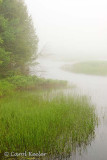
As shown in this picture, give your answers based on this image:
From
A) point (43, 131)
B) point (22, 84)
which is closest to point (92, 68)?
point (22, 84)

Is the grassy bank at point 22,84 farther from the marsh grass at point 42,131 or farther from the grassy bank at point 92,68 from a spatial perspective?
the grassy bank at point 92,68

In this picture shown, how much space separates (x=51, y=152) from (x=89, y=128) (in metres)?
2.05

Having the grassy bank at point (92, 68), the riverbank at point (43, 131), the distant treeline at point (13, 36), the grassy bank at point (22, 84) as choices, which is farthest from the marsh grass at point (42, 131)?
the grassy bank at point (92, 68)

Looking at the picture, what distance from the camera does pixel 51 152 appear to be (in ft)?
15.1

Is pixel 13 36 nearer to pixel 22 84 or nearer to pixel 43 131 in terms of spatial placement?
pixel 22 84

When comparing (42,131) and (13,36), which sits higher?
(13,36)

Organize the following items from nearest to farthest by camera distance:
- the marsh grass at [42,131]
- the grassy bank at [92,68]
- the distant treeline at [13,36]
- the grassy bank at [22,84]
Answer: the marsh grass at [42,131] → the grassy bank at [22,84] → the distant treeline at [13,36] → the grassy bank at [92,68]

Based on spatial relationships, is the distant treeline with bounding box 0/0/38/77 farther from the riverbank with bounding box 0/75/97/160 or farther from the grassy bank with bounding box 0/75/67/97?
the riverbank with bounding box 0/75/97/160

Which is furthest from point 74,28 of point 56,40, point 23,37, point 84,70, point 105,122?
point 105,122

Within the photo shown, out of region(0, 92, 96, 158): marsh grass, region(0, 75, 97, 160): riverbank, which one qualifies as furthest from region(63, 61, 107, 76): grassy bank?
region(0, 92, 96, 158): marsh grass

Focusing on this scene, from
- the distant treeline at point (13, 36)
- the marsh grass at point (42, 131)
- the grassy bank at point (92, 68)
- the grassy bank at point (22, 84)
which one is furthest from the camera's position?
the grassy bank at point (92, 68)

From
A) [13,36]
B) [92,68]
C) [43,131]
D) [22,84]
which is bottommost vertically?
[43,131]

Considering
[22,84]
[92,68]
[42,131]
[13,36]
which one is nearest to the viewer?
[42,131]

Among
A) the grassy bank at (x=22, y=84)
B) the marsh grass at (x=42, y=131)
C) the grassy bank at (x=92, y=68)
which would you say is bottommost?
the marsh grass at (x=42, y=131)
